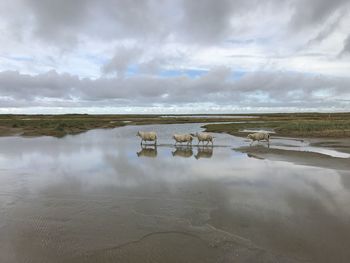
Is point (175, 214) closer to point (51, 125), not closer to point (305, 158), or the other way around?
point (305, 158)

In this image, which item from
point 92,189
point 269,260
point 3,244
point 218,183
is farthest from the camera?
point 218,183

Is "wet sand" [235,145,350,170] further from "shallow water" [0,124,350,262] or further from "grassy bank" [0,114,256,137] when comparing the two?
"grassy bank" [0,114,256,137]

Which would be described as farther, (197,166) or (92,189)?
(197,166)

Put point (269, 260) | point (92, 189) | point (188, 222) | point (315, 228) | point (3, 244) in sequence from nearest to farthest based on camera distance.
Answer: point (269, 260), point (3, 244), point (315, 228), point (188, 222), point (92, 189)

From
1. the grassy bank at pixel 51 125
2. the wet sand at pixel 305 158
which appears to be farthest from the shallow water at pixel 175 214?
the grassy bank at pixel 51 125

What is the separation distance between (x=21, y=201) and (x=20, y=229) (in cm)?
244

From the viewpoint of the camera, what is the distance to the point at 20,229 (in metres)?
7.26

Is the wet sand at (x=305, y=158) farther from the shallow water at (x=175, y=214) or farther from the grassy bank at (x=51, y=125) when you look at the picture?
the grassy bank at (x=51, y=125)

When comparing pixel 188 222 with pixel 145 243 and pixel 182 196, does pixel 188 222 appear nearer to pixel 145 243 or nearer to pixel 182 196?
pixel 145 243

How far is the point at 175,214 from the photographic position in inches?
323

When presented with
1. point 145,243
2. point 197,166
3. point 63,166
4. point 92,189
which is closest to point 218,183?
point 197,166

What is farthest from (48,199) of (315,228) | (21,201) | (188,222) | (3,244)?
(315,228)

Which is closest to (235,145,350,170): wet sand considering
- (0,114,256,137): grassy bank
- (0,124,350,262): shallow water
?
(0,124,350,262): shallow water

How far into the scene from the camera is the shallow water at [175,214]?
20.3ft
